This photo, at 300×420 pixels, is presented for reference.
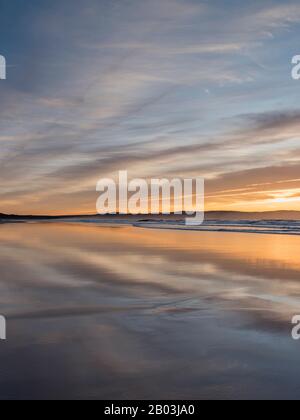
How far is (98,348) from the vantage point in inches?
195

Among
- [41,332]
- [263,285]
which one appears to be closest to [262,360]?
[41,332]

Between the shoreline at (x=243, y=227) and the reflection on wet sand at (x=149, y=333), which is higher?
the shoreline at (x=243, y=227)

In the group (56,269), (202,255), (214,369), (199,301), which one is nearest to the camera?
(214,369)

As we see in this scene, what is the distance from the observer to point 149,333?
552 cm

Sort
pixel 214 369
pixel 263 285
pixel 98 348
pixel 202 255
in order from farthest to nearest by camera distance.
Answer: pixel 202 255 → pixel 263 285 → pixel 98 348 → pixel 214 369

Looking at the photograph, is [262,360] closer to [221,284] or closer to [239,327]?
[239,327]

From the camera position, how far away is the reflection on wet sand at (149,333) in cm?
399

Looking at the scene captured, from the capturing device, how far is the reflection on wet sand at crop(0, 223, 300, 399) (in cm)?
399

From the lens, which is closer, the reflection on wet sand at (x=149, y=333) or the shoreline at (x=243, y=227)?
the reflection on wet sand at (x=149, y=333)

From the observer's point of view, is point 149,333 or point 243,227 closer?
point 149,333

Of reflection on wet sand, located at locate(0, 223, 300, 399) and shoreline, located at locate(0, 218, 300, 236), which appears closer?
reflection on wet sand, located at locate(0, 223, 300, 399)

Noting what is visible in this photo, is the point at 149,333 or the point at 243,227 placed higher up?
the point at 243,227
